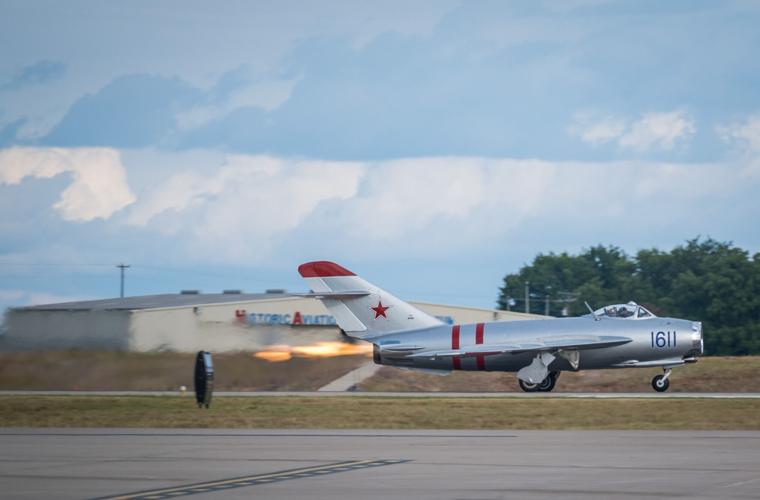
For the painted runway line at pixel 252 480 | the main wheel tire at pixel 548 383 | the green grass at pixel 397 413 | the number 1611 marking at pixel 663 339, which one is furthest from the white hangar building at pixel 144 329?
the painted runway line at pixel 252 480

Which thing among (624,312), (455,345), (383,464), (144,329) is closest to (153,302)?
(144,329)

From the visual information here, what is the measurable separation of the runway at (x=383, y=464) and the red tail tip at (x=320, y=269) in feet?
56.6

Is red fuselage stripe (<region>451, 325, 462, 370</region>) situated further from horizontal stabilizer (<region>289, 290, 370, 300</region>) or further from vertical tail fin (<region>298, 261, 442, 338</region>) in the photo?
horizontal stabilizer (<region>289, 290, 370, 300</region>)

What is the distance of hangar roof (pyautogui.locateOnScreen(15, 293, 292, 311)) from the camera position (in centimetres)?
3950

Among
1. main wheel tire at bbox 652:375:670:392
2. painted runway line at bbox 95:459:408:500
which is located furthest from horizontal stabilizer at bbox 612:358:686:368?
painted runway line at bbox 95:459:408:500

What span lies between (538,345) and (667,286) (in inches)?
2977

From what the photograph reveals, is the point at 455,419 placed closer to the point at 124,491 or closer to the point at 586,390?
the point at 124,491

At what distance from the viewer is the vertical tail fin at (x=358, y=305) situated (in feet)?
130

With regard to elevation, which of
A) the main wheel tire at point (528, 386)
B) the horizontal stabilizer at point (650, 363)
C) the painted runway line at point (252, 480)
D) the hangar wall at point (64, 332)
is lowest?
the painted runway line at point (252, 480)

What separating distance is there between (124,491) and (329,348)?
86.7 ft

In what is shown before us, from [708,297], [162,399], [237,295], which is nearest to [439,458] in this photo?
[162,399]

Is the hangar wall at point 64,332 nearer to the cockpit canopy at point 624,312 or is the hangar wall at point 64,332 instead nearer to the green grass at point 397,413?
the green grass at point 397,413

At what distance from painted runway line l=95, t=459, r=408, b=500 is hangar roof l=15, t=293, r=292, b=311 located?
21.0 m

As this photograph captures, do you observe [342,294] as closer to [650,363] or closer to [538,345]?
[538,345]
